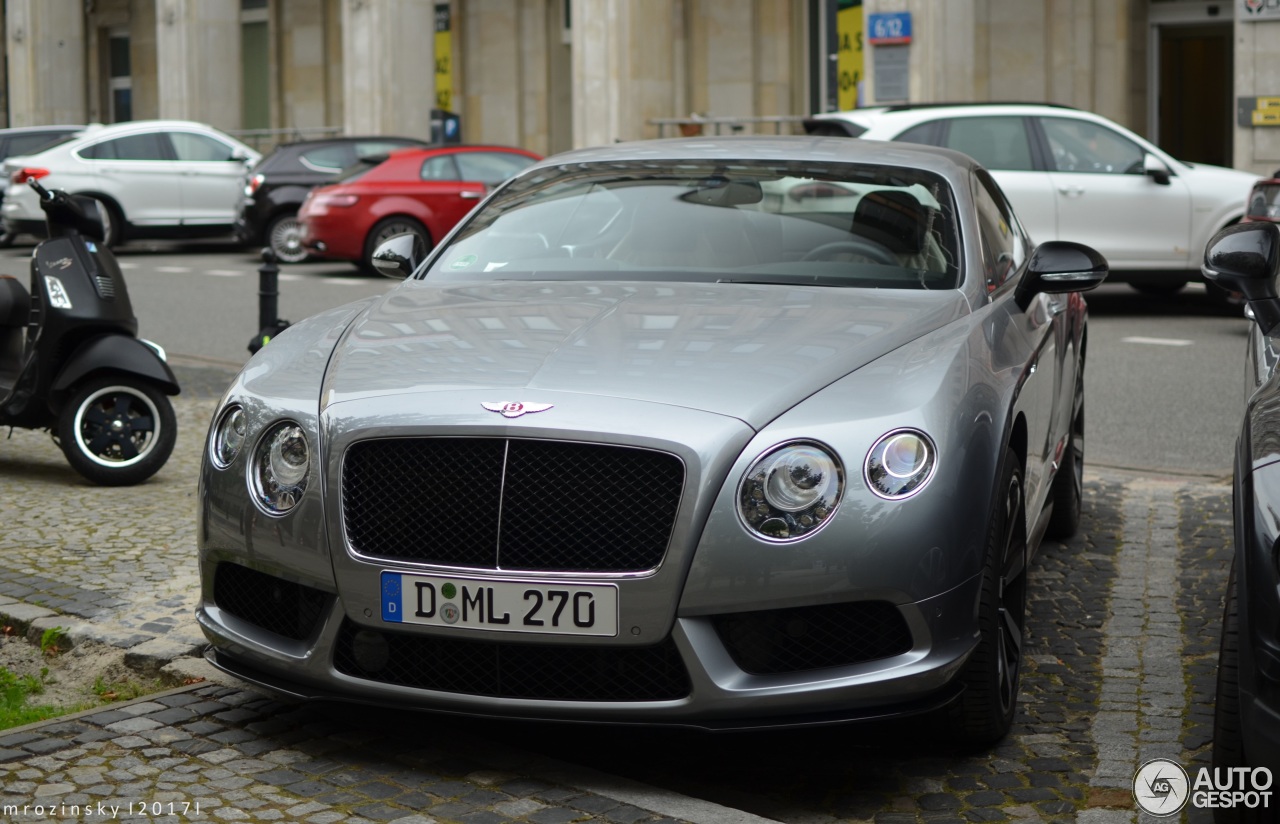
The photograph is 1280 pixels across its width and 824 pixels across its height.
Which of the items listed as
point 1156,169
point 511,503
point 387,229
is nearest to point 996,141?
point 1156,169

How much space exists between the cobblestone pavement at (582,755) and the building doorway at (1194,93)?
19951mm

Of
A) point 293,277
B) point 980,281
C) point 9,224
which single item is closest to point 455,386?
point 980,281

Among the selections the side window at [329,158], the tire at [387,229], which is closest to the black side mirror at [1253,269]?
the tire at [387,229]

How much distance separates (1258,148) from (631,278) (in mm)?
15956

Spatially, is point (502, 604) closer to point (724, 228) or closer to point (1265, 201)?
point (724, 228)

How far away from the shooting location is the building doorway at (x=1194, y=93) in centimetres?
2392

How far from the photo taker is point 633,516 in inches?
143

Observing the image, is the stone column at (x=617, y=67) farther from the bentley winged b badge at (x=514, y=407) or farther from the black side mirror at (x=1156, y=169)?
the bentley winged b badge at (x=514, y=407)

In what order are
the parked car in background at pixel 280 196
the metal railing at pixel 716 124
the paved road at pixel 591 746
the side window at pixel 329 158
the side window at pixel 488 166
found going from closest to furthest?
the paved road at pixel 591 746 → the side window at pixel 488 166 → the parked car in background at pixel 280 196 → the side window at pixel 329 158 → the metal railing at pixel 716 124

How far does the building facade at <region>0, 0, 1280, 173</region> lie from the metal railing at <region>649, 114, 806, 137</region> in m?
0.06

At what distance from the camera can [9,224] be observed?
22109mm

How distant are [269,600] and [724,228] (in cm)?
187

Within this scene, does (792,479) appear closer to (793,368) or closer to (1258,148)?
(793,368)

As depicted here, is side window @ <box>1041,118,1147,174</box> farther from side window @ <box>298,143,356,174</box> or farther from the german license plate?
the german license plate
